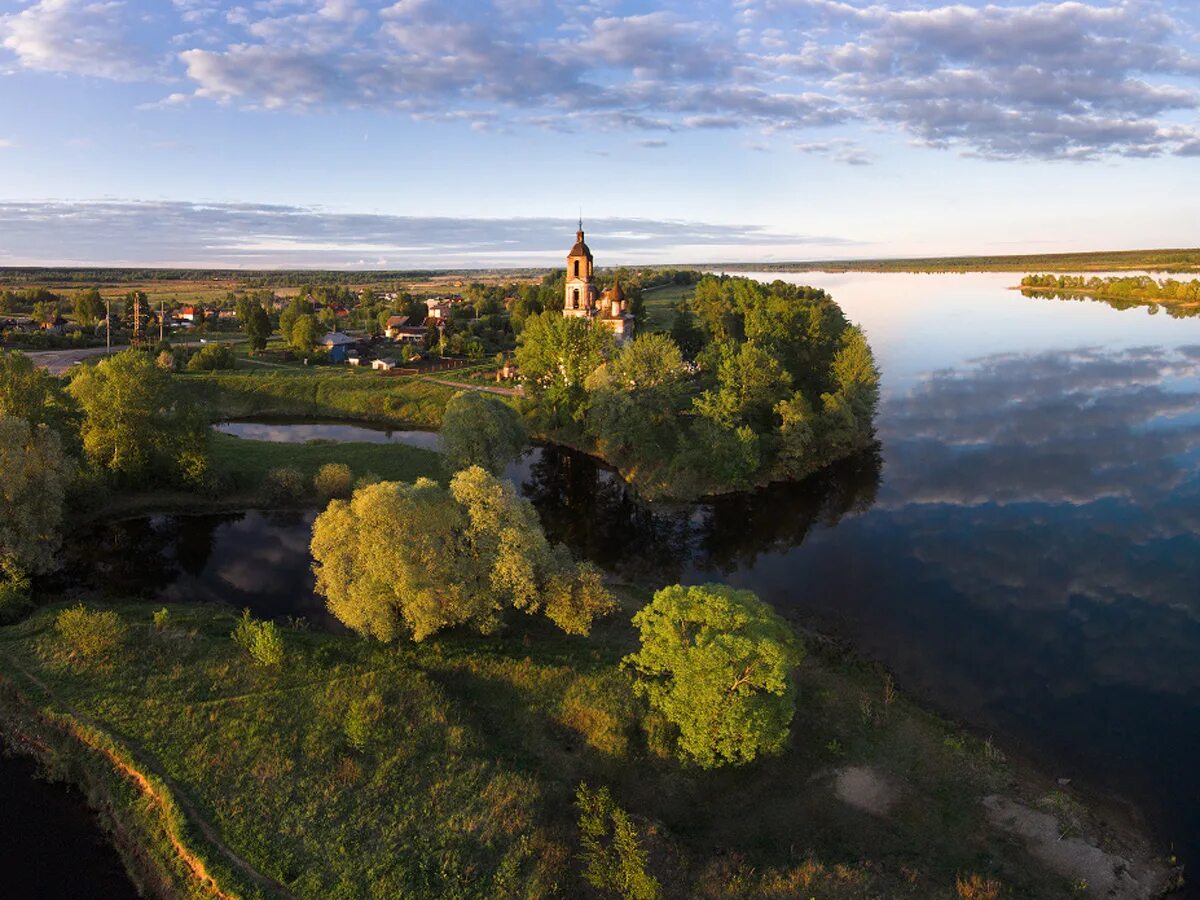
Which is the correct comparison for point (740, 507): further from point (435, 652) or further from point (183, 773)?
point (183, 773)

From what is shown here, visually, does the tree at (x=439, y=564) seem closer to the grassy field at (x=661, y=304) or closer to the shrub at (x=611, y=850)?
the shrub at (x=611, y=850)

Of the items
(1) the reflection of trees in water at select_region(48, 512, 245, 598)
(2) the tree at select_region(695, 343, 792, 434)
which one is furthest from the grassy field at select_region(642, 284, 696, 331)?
(1) the reflection of trees in water at select_region(48, 512, 245, 598)

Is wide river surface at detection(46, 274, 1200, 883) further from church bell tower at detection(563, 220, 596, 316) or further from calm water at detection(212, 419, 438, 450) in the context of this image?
church bell tower at detection(563, 220, 596, 316)

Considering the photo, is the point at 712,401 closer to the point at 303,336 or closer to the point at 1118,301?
the point at 303,336

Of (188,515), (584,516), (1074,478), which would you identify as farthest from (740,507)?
(188,515)

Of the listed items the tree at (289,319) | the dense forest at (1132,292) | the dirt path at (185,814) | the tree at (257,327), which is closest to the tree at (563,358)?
the dirt path at (185,814)
